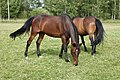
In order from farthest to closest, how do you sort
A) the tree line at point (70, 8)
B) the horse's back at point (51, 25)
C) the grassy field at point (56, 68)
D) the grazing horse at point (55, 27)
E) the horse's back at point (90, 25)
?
1. the tree line at point (70, 8)
2. the horse's back at point (90, 25)
3. the horse's back at point (51, 25)
4. the grazing horse at point (55, 27)
5. the grassy field at point (56, 68)

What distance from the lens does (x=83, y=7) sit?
5778 cm

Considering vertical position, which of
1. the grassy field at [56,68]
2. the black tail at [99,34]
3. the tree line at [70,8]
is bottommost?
the grassy field at [56,68]

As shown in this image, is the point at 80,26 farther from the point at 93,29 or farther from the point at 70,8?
the point at 70,8

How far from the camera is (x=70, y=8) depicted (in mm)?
55031

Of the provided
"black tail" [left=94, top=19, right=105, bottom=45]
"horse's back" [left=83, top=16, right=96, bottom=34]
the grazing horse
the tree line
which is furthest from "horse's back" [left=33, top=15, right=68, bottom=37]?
the tree line

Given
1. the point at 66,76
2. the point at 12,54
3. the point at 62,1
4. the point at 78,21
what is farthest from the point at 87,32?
the point at 62,1

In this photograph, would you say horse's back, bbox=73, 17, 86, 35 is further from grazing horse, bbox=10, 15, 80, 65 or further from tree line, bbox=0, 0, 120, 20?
tree line, bbox=0, 0, 120, 20

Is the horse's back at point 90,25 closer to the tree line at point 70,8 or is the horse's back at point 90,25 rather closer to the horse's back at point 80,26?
the horse's back at point 80,26

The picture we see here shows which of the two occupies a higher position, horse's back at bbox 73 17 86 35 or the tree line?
the tree line

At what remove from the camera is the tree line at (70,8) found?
180 feet

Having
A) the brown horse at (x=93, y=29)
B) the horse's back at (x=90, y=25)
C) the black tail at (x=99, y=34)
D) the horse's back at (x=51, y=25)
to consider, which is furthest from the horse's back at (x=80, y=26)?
the horse's back at (x=51, y=25)

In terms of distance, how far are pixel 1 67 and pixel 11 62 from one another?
89 cm

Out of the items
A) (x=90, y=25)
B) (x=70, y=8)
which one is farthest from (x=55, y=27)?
(x=70, y=8)

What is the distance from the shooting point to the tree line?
5488 cm
